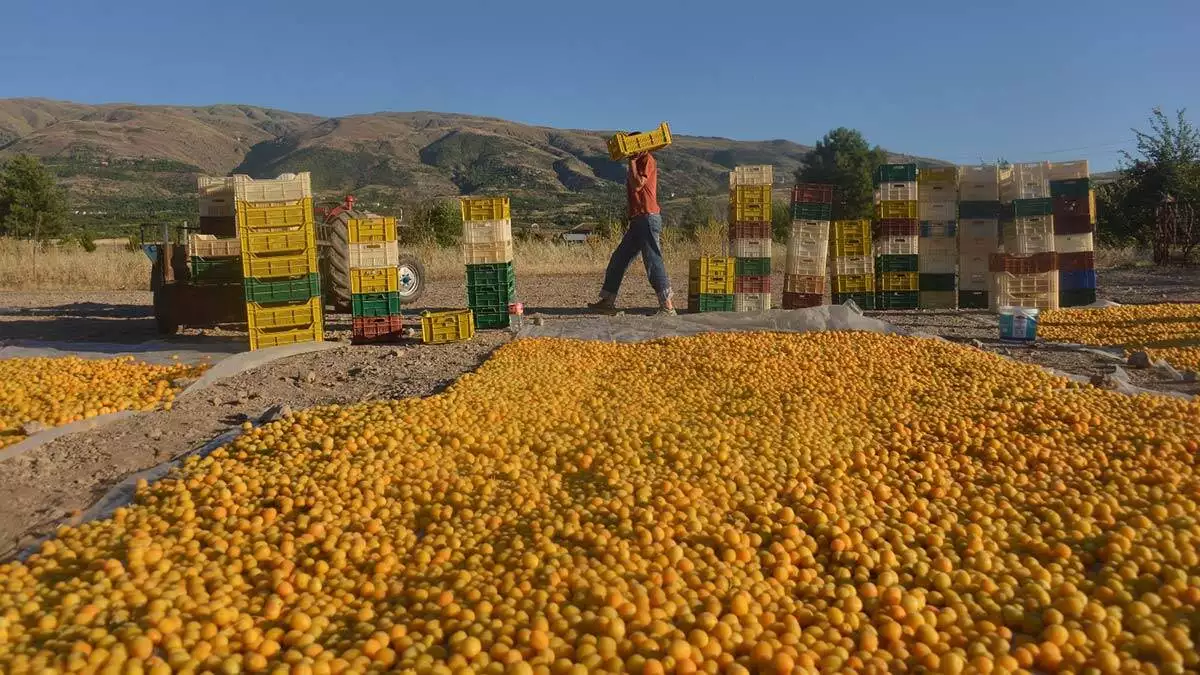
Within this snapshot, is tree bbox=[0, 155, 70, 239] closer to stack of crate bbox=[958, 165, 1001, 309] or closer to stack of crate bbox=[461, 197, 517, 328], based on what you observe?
stack of crate bbox=[461, 197, 517, 328]

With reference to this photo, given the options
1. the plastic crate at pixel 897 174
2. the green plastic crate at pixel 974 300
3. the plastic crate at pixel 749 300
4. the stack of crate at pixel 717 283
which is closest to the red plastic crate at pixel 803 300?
the plastic crate at pixel 749 300

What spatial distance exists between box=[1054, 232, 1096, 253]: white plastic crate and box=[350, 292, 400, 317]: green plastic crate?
355 inches

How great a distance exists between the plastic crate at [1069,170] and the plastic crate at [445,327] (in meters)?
8.36

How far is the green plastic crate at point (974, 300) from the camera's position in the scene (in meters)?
10.9

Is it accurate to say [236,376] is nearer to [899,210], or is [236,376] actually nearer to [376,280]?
[376,280]

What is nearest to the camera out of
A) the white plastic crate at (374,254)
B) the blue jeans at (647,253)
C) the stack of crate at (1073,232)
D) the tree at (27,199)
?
the white plastic crate at (374,254)

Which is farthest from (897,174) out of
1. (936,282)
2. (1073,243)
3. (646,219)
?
(646,219)

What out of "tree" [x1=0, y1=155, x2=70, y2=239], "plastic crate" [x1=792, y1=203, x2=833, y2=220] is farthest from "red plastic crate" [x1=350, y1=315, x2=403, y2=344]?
"tree" [x1=0, y1=155, x2=70, y2=239]

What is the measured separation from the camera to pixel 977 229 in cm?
1083

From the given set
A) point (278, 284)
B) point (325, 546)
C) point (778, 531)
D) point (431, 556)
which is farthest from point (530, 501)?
point (278, 284)

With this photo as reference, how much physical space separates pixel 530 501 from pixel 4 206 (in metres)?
31.6

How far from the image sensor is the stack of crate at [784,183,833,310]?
1041cm

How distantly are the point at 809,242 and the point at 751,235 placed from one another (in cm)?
92

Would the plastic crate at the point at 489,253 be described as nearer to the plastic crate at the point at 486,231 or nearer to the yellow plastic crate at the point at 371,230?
the plastic crate at the point at 486,231
